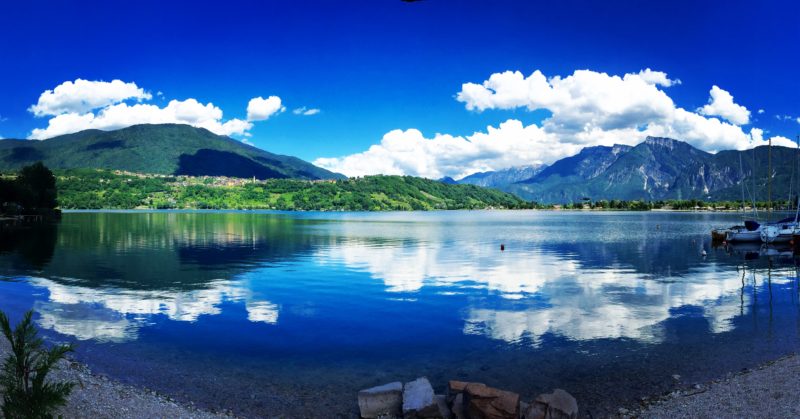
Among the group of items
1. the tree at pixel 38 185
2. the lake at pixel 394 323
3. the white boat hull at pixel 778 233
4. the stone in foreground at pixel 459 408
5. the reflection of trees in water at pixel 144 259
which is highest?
the tree at pixel 38 185

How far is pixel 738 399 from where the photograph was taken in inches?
615

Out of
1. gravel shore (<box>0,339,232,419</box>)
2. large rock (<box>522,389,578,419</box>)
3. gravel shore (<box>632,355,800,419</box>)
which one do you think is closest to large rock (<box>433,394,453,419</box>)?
large rock (<box>522,389,578,419</box>)

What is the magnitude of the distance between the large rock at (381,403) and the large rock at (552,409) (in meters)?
4.01

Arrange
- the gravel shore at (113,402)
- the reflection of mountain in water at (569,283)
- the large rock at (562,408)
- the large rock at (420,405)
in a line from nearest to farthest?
1. the gravel shore at (113,402)
2. the large rock at (562,408)
3. the large rock at (420,405)
4. the reflection of mountain in water at (569,283)

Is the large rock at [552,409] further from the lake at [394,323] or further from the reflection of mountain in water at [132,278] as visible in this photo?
the reflection of mountain in water at [132,278]

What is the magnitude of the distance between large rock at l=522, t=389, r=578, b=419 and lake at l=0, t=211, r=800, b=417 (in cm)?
236

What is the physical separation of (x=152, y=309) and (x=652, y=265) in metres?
52.7

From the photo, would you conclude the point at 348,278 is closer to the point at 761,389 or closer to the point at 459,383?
the point at 459,383

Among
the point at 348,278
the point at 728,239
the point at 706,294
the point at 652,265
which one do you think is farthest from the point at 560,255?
the point at 728,239

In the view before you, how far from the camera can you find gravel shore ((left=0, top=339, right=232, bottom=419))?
13.9 m

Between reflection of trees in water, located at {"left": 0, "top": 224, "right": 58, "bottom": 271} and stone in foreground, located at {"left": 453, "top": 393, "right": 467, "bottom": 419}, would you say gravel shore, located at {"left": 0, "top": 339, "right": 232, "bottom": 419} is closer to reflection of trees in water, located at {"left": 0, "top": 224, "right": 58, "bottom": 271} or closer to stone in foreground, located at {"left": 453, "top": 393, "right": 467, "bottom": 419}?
stone in foreground, located at {"left": 453, "top": 393, "right": 467, "bottom": 419}

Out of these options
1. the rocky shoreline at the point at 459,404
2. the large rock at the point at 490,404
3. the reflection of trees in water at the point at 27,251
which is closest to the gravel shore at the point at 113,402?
the rocky shoreline at the point at 459,404

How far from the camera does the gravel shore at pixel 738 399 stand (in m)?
14.6

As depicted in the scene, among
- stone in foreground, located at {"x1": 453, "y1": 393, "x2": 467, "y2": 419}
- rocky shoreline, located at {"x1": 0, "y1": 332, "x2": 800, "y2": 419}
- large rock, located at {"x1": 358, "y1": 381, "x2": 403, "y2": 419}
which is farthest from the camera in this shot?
large rock, located at {"x1": 358, "y1": 381, "x2": 403, "y2": 419}
